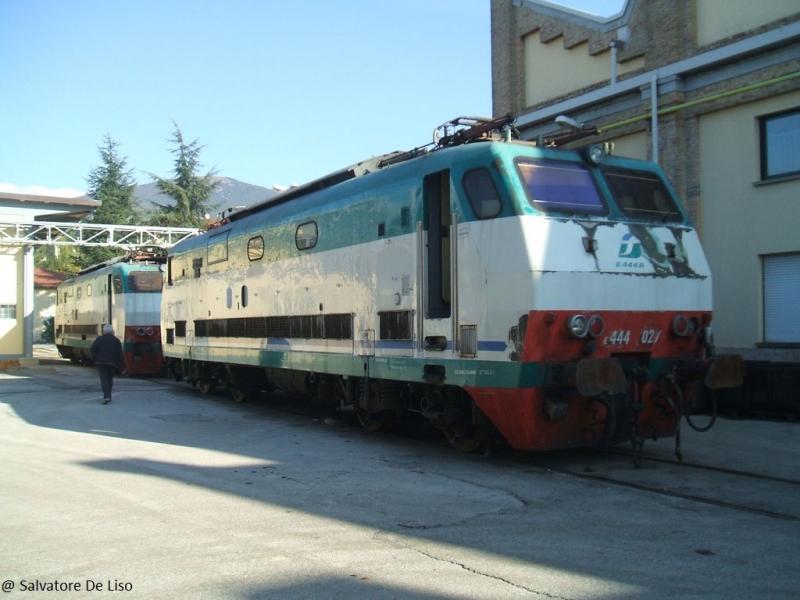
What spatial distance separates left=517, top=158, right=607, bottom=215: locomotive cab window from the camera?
7.97m

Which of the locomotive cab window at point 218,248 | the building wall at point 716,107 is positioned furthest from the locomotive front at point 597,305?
the locomotive cab window at point 218,248

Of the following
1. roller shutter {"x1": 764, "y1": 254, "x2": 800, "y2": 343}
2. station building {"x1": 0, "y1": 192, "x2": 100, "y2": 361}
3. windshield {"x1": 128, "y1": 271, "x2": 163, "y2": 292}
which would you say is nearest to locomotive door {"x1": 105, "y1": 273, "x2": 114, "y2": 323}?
windshield {"x1": 128, "y1": 271, "x2": 163, "y2": 292}

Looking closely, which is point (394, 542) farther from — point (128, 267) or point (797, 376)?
point (128, 267)

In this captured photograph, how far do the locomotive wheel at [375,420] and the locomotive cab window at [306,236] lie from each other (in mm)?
2522

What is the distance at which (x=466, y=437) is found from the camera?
9047 millimetres

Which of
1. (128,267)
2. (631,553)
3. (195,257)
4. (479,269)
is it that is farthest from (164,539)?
(128,267)

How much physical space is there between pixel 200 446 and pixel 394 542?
5.09m

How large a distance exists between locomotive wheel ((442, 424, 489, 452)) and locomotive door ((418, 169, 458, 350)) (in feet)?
3.45

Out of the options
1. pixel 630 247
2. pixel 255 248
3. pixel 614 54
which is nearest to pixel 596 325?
pixel 630 247

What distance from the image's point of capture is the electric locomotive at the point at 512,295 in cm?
768

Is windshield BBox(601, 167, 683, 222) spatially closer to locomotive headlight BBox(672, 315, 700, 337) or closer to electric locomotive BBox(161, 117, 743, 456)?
electric locomotive BBox(161, 117, 743, 456)

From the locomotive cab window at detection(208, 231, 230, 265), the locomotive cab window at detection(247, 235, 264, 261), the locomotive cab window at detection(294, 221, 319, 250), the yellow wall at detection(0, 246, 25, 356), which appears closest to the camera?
the locomotive cab window at detection(294, 221, 319, 250)

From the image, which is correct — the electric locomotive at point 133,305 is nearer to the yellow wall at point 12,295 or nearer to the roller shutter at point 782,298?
the yellow wall at point 12,295

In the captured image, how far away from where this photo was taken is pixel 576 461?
8.77 m
